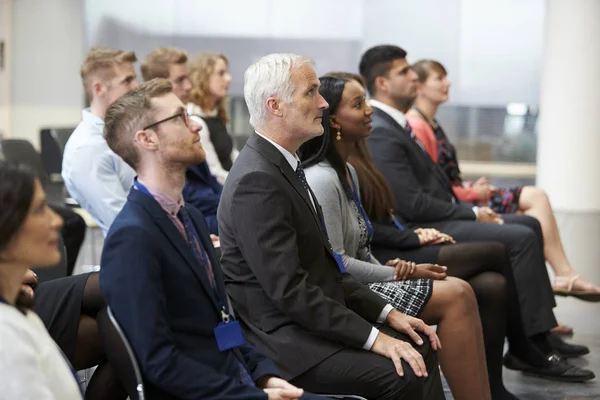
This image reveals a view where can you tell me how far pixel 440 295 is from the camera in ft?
10.6

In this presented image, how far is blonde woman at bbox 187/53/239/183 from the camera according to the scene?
5.38 m

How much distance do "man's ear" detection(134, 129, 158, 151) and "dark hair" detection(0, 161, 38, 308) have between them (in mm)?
642

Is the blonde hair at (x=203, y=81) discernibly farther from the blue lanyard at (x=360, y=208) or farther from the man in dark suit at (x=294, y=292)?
the man in dark suit at (x=294, y=292)

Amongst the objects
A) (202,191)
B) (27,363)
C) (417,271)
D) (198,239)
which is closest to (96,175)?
(202,191)

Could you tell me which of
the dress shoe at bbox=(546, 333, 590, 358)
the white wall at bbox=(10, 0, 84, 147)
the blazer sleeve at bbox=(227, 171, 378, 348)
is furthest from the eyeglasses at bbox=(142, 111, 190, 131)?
the white wall at bbox=(10, 0, 84, 147)

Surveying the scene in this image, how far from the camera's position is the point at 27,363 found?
164 cm

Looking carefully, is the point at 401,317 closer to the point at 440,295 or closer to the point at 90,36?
the point at 440,295

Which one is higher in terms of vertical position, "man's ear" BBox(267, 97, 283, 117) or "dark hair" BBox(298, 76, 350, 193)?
"man's ear" BBox(267, 97, 283, 117)

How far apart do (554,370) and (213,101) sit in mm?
2485

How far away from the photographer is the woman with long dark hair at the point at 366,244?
325cm

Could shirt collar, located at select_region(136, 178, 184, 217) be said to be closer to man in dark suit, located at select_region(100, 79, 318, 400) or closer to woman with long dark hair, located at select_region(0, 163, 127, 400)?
man in dark suit, located at select_region(100, 79, 318, 400)

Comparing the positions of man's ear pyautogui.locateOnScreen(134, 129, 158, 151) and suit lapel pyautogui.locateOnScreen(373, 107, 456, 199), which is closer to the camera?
man's ear pyautogui.locateOnScreen(134, 129, 158, 151)

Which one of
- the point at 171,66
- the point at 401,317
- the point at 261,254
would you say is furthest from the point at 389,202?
the point at 171,66

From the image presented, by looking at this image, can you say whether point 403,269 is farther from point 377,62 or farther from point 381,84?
point 377,62
